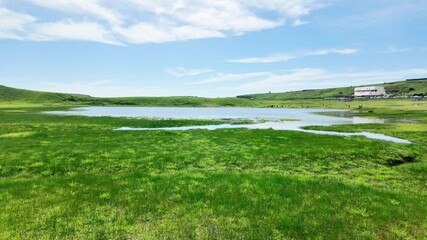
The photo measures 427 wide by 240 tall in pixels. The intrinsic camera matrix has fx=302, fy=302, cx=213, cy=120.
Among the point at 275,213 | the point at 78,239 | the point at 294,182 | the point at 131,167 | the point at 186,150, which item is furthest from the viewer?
the point at 186,150

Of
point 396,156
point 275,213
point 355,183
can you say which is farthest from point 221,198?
point 396,156

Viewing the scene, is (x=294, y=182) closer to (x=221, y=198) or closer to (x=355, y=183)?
(x=355, y=183)

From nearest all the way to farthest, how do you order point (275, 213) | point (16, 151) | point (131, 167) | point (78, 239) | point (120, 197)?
point (78, 239) → point (275, 213) → point (120, 197) → point (131, 167) → point (16, 151)

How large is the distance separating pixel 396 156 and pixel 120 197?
115 ft

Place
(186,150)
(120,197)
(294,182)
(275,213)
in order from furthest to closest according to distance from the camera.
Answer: (186,150)
(294,182)
(120,197)
(275,213)

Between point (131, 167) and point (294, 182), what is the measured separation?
54.3 feet

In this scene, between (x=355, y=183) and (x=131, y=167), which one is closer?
(x=355, y=183)

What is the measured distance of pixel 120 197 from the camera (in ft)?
67.4

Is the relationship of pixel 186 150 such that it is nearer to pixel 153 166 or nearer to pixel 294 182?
pixel 153 166

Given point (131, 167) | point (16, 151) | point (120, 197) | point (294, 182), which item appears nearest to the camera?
point (120, 197)

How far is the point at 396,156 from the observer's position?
3875 cm

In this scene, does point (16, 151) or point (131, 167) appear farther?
point (16, 151)

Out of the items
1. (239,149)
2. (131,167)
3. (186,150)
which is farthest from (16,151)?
(239,149)

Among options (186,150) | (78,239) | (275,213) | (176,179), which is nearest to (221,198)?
(275,213)
